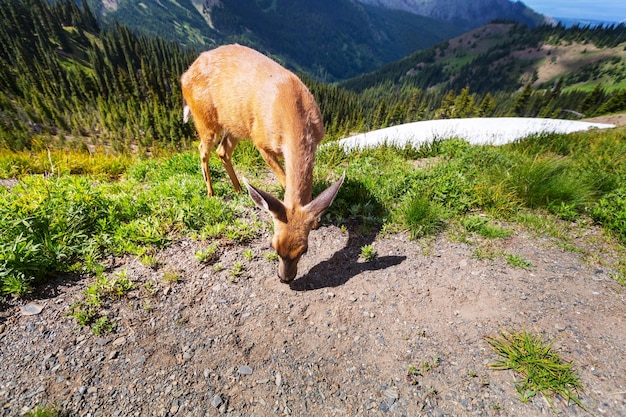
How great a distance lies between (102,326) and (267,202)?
95.6 inches

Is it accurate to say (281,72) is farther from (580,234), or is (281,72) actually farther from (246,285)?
(580,234)

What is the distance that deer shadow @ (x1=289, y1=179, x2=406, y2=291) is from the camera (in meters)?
4.33

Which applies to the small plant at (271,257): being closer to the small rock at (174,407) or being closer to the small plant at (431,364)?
the small rock at (174,407)

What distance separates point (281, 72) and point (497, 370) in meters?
5.20

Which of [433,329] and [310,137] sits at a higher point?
[310,137]

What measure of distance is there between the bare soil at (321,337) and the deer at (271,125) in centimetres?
85

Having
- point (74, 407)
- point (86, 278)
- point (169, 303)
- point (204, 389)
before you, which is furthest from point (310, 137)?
point (74, 407)

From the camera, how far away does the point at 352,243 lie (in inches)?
200

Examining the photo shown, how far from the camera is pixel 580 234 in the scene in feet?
16.5

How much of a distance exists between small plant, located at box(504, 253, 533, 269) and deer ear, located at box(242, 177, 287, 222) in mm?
3613

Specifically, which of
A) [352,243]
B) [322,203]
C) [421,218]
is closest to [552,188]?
[421,218]

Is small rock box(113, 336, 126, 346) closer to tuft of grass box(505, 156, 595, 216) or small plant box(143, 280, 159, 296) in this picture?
small plant box(143, 280, 159, 296)

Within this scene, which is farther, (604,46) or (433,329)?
(604,46)

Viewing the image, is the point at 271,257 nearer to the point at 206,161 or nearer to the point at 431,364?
the point at 431,364
